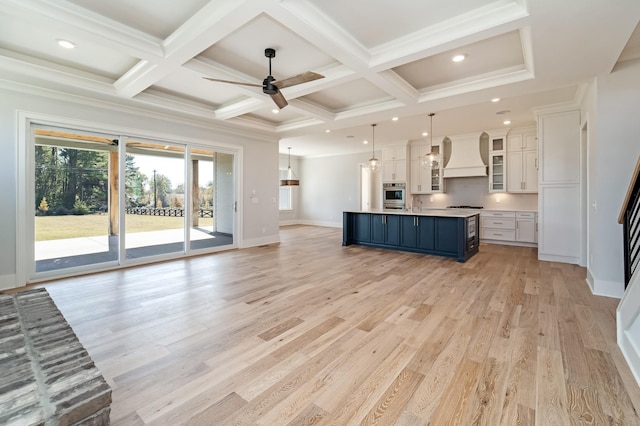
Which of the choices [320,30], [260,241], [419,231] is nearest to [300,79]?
[320,30]

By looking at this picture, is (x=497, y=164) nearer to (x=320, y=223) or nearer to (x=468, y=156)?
(x=468, y=156)

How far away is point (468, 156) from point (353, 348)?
700cm

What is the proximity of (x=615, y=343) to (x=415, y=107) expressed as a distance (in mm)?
3952

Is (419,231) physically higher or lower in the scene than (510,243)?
higher

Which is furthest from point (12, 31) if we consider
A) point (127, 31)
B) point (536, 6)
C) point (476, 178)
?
point (476, 178)

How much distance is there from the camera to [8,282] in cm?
384

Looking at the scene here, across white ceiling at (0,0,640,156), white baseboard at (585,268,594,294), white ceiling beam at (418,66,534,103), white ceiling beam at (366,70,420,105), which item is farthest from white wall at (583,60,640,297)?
white ceiling beam at (366,70,420,105)

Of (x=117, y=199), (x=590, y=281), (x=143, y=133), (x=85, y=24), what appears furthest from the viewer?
(x=143, y=133)

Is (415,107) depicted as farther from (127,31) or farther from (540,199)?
(127,31)

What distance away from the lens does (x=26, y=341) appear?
5.43ft

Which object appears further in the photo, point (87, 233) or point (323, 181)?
point (323, 181)

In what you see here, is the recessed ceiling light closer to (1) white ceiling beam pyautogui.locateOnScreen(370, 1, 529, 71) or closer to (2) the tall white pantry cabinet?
(1) white ceiling beam pyautogui.locateOnScreen(370, 1, 529, 71)

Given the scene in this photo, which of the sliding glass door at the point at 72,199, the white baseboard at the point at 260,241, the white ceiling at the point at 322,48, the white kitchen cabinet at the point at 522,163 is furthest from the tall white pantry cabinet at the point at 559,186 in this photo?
the sliding glass door at the point at 72,199

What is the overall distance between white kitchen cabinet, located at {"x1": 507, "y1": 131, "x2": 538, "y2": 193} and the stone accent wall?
8319 millimetres
